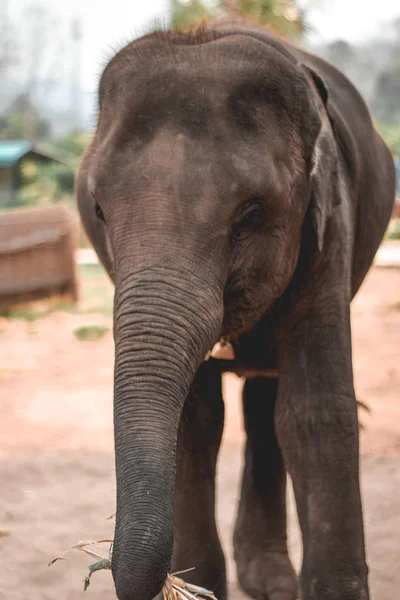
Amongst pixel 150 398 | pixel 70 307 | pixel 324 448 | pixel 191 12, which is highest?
pixel 150 398

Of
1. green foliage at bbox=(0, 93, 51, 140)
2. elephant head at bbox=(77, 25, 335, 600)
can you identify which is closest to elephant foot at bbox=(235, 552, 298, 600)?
elephant head at bbox=(77, 25, 335, 600)

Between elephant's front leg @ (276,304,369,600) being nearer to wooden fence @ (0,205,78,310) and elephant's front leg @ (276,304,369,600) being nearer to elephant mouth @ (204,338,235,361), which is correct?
elephant mouth @ (204,338,235,361)

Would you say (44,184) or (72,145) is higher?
(44,184)

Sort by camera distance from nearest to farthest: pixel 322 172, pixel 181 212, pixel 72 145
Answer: pixel 181 212
pixel 322 172
pixel 72 145

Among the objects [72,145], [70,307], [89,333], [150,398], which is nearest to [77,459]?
[150,398]

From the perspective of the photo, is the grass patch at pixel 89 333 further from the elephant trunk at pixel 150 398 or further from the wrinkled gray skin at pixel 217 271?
the elephant trunk at pixel 150 398

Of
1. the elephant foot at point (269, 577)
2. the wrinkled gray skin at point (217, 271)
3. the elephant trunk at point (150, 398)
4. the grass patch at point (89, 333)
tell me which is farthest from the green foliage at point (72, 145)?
the elephant trunk at point (150, 398)

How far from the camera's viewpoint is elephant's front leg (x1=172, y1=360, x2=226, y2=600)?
416 cm

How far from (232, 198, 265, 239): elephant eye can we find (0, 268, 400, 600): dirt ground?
2.16 m

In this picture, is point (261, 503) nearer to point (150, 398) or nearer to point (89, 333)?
point (150, 398)

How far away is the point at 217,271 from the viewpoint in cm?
306

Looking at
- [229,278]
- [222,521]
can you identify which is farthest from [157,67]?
[222,521]

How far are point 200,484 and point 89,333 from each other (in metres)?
7.54

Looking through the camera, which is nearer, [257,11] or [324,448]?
[324,448]
